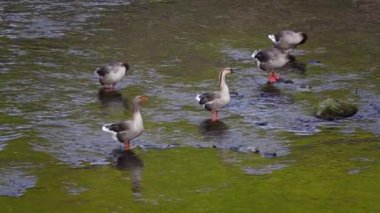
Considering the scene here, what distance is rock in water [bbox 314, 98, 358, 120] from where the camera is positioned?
78.5 ft

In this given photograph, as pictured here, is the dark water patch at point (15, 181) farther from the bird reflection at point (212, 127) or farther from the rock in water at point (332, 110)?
the rock in water at point (332, 110)

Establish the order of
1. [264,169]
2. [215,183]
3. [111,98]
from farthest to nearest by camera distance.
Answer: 1. [111,98]
2. [264,169]
3. [215,183]

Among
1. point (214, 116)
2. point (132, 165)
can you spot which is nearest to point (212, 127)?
point (214, 116)

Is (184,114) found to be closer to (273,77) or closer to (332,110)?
(332,110)

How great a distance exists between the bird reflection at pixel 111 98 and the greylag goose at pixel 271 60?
5159 millimetres

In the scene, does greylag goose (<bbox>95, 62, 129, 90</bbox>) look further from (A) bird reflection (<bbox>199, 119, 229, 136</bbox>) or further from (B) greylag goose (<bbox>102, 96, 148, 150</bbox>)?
(B) greylag goose (<bbox>102, 96, 148, 150</bbox>)

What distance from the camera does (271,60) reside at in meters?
28.0

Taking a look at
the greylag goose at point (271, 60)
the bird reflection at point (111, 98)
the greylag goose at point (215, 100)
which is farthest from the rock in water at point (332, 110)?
the bird reflection at point (111, 98)

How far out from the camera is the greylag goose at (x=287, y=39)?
31438 mm

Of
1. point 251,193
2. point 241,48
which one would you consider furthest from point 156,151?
point 241,48

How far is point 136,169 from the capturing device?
781 inches

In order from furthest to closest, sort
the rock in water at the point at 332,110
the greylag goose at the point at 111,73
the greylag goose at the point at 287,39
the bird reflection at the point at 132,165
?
1. the greylag goose at the point at 287,39
2. the greylag goose at the point at 111,73
3. the rock in water at the point at 332,110
4. the bird reflection at the point at 132,165

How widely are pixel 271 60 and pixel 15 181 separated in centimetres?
1182

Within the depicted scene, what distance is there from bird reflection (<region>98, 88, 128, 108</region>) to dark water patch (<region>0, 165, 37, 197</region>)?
6.13 metres
